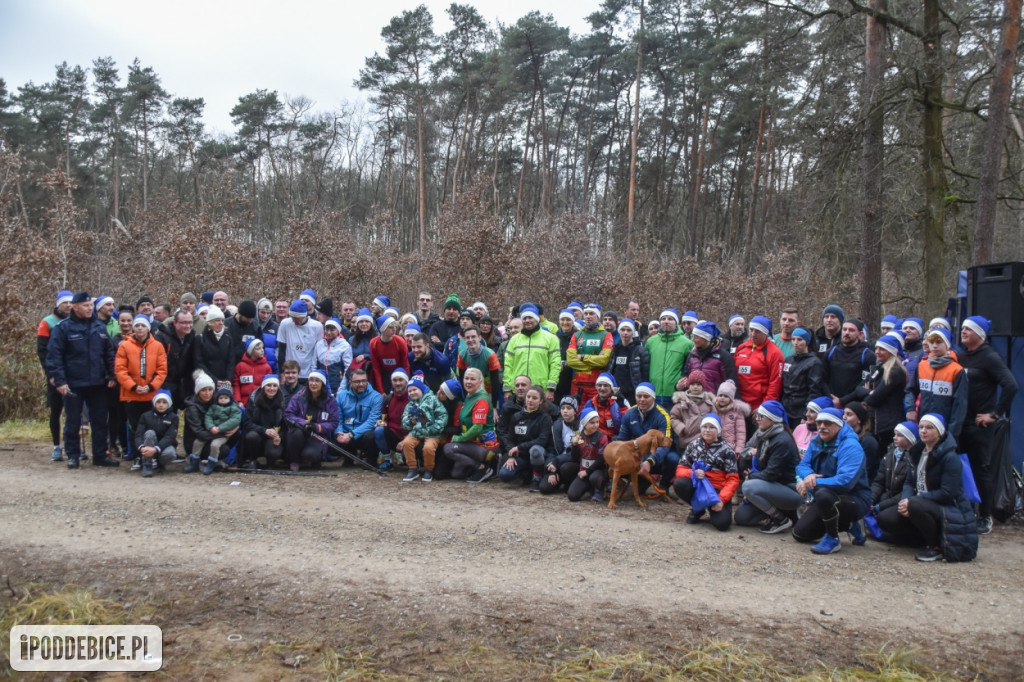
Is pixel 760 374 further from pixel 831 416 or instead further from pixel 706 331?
pixel 831 416

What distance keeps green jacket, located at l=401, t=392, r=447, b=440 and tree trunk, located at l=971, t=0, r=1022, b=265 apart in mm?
9412

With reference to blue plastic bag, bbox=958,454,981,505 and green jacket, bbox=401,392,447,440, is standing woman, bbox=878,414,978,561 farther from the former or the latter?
green jacket, bbox=401,392,447,440

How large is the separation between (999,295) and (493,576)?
612 centimetres

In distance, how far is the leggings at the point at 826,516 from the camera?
6258 mm

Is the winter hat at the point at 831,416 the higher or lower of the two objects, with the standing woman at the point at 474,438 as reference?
higher

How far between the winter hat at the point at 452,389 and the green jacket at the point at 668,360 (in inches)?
93.6

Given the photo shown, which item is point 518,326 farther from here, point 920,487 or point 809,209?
point 809,209

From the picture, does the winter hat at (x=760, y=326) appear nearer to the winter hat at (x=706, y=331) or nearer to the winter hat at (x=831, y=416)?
the winter hat at (x=706, y=331)

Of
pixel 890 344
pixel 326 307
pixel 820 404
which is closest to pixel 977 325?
pixel 890 344

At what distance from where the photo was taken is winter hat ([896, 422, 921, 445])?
21.1 ft

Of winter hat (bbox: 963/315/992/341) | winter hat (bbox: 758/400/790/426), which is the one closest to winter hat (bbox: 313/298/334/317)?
winter hat (bbox: 758/400/790/426)

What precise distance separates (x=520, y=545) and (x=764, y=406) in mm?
2746

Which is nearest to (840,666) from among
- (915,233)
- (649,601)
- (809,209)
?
(649,601)

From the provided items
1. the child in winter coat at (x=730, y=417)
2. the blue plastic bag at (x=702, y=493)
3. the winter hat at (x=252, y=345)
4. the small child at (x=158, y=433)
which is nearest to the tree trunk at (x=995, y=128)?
the child in winter coat at (x=730, y=417)
